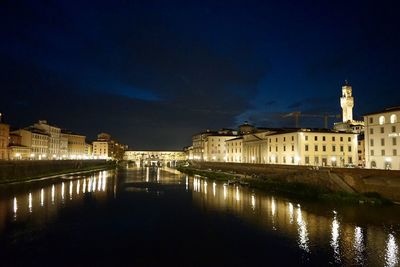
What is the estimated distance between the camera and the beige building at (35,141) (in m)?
85.6

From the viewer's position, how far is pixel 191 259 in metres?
21.0

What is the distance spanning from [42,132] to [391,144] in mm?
91663

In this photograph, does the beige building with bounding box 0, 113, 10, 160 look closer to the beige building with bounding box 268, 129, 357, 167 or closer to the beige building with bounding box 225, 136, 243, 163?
the beige building with bounding box 225, 136, 243, 163

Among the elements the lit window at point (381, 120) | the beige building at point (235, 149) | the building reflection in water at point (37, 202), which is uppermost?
the lit window at point (381, 120)

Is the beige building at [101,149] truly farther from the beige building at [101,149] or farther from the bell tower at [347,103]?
the bell tower at [347,103]

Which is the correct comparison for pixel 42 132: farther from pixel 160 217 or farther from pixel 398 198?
pixel 398 198

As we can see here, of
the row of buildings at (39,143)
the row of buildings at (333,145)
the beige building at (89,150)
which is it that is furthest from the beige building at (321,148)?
the beige building at (89,150)

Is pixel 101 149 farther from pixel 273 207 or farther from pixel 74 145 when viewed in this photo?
pixel 273 207

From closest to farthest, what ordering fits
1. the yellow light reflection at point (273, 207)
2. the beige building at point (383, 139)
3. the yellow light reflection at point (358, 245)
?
the yellow light reflection at point (358, 245)
the yellow light reflection at point (273, 207)
the beige building at point (383, 139)

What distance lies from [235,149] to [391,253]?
80.1 metres

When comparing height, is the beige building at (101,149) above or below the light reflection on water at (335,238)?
above

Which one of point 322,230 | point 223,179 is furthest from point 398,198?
point 223,179

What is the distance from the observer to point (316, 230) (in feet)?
90.0

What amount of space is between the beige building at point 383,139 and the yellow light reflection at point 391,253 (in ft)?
88.5
